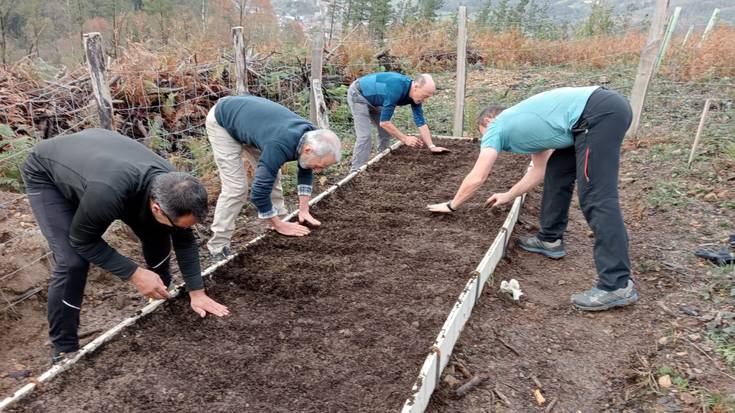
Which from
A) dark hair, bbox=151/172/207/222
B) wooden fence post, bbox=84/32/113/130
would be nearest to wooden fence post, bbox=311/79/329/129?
wooden fence post, bbox=84/32/113/130

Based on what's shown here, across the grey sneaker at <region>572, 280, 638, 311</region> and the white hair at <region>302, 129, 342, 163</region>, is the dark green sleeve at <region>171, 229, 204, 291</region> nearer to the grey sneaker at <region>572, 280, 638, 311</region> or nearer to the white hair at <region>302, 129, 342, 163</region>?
the white hair at <region>302, 129, 342, 163</region>

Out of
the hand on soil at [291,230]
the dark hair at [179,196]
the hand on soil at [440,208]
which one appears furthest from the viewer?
the hand on soil at [440,208]

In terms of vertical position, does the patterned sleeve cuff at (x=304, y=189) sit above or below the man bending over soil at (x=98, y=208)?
below

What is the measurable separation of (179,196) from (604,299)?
8.51 feet

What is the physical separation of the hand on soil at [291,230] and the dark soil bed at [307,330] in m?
0.05

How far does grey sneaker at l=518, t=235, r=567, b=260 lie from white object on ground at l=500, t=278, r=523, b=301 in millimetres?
661

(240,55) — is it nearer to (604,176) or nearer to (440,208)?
(440,208)

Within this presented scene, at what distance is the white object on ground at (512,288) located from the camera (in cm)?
324

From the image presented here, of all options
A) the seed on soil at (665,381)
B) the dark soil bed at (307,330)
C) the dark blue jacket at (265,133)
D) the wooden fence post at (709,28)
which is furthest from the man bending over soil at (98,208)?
the wooden fence post at (709,28)

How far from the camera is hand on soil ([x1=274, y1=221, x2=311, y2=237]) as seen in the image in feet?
11.9

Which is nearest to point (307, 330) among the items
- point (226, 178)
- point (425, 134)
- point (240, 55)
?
point (226, 178)

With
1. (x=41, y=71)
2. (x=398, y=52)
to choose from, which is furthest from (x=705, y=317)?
(x=398, y=52)

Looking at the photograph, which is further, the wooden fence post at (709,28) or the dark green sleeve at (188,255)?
the wooden fence post at (709,28)

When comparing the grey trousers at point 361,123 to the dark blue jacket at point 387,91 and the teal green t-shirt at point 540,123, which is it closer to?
Answer: the dark blue jacket at point 387,91
